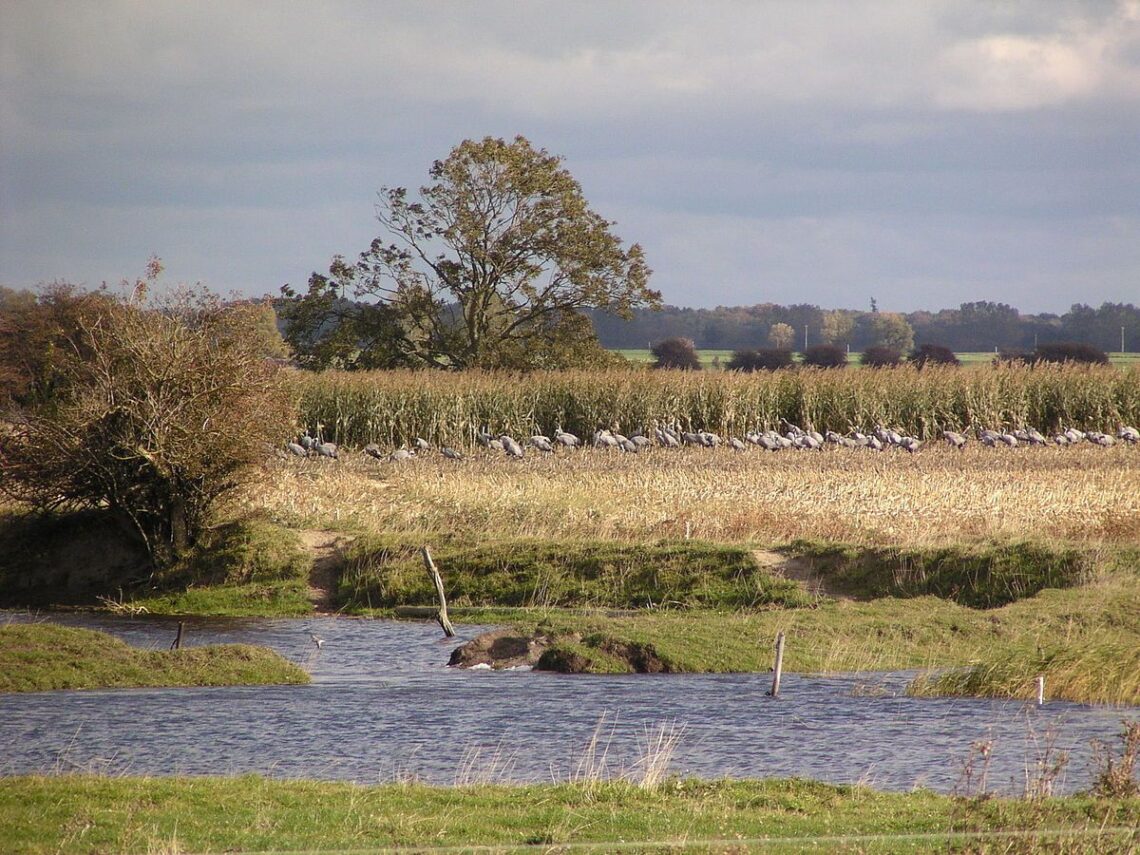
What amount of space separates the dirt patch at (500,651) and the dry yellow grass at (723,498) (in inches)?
261

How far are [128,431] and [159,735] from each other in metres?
11.3

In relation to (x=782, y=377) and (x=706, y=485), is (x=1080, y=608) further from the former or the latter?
(x=782, y=377)

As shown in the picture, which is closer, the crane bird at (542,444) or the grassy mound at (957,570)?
the grassy mound at (957,570)

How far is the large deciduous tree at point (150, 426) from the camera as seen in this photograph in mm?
24938

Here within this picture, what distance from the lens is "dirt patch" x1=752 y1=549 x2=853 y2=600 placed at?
2281cm

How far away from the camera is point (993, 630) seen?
1973cm

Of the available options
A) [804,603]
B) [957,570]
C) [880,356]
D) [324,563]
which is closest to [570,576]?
[804,603]

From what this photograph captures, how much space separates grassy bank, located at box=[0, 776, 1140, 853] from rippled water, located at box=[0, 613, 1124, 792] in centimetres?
118

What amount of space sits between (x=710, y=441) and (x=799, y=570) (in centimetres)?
1839

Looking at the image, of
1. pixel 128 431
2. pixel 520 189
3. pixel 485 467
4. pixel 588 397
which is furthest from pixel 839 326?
pixel 128 431

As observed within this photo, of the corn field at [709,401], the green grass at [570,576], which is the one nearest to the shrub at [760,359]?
the corn field at [709,401]

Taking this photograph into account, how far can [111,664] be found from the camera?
17.5 m

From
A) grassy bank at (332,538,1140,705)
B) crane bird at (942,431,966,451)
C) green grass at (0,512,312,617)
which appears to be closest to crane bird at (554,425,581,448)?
crane bird at (942,431,966,451)

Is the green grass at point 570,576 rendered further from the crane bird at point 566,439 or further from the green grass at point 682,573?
the crane bird at point 566,439
